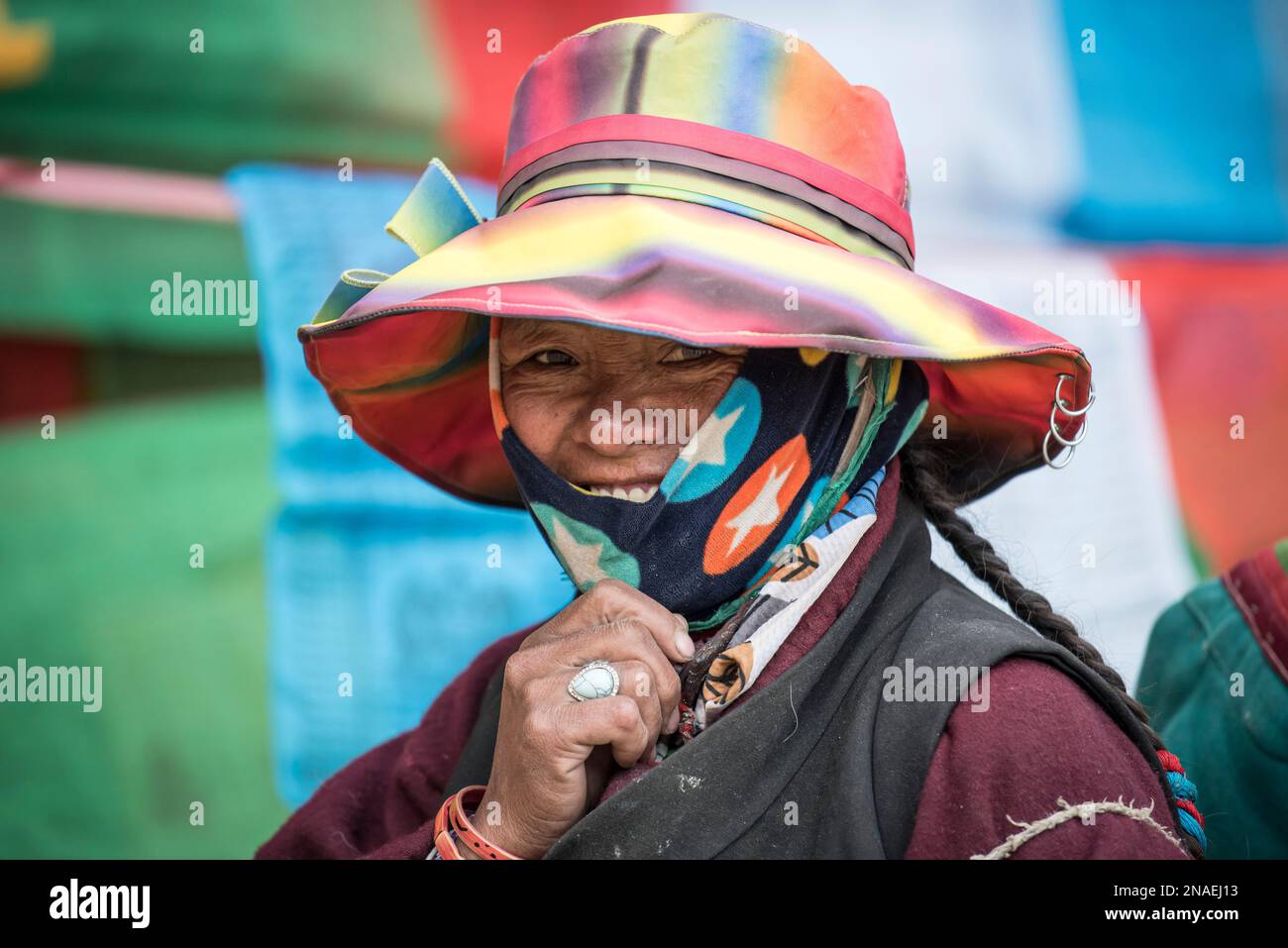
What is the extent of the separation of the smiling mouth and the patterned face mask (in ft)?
0.11

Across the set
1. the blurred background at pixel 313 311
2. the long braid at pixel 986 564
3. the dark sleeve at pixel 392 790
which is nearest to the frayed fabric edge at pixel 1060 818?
the long braid at pixel 986 564

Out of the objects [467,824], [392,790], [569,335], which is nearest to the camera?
[467,824]

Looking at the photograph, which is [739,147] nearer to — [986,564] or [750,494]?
[750,494]

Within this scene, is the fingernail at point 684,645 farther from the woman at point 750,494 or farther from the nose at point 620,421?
the nose at point 620,421

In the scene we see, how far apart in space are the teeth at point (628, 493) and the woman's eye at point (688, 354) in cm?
18

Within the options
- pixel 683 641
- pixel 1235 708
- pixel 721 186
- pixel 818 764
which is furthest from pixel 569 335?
pixel 1235 708

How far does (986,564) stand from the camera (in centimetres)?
177

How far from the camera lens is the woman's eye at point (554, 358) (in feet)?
5.73

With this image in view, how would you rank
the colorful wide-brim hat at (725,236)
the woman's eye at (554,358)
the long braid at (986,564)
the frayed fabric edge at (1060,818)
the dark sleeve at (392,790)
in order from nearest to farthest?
the frayed fabric edge at (1060,818), the colorful wide-brim hat at (725,236), the long braid at (986,564), the woman's eye at (554,358), the dark sleeve at (392,790)

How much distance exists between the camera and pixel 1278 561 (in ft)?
6.99

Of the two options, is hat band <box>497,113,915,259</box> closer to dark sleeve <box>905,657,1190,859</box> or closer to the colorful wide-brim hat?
the colorful wide-brim hat

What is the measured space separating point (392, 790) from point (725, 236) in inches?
44.0
